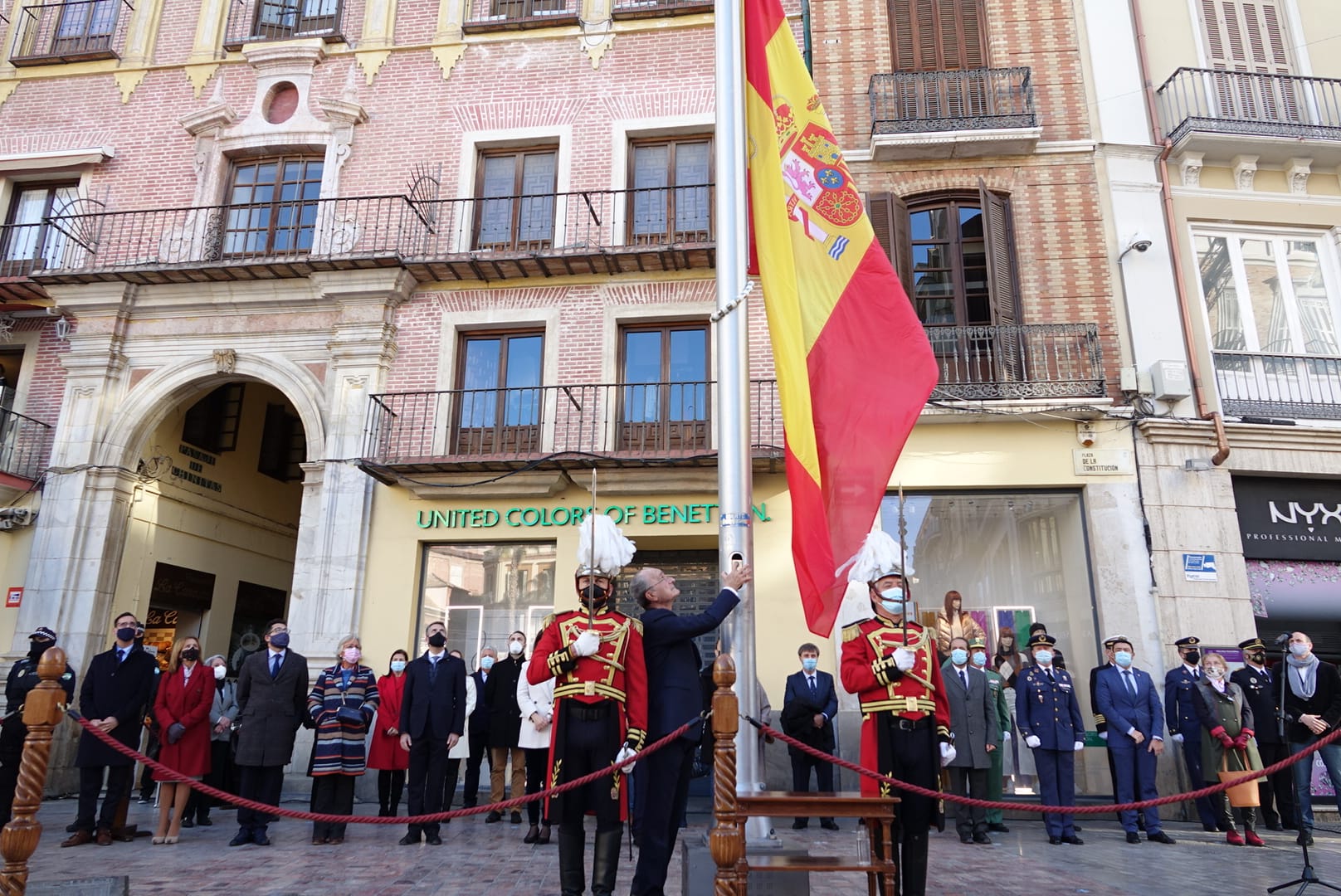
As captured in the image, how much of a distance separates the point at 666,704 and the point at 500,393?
927 centimetres

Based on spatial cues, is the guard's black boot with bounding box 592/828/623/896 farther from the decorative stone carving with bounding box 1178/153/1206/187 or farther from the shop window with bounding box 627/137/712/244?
the decorative stone carving with bounding box 1178/153/1206/187

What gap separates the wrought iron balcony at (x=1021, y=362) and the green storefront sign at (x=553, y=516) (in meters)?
3.38

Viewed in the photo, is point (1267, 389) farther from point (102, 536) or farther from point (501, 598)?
point (102, 536)

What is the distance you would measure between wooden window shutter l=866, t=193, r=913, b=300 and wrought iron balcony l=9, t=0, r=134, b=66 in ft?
45.5

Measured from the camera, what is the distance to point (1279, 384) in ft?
43.4

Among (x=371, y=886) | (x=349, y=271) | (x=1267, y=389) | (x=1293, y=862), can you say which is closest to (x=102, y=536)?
(x=349, y=271)

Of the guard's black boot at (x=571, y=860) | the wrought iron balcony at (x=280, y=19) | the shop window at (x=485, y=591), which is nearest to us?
the guard's black boot at (x=571, y=860)

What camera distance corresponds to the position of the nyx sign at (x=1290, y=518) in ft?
41.4

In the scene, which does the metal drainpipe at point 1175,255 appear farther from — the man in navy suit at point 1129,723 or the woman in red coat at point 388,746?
the woman in red coat at point 388,746

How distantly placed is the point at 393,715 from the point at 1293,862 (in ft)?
28.9

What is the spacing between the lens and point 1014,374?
43.2 ft

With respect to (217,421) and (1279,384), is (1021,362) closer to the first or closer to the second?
(1279,384)

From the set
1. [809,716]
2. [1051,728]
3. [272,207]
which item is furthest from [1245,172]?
[272,207]

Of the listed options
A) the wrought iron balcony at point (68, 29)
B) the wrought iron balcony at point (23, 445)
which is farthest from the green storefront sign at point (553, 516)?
the wrought iron balcony at point (68, 29)
